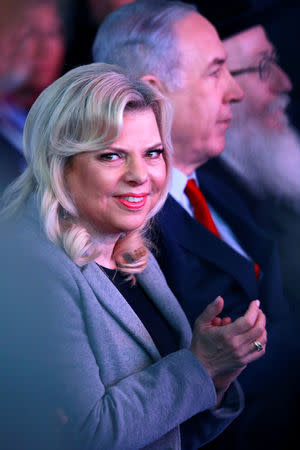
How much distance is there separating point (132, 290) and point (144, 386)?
7.6 inches

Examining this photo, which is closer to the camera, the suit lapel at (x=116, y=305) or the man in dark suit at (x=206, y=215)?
the suit lapel at (x=116, y=305)

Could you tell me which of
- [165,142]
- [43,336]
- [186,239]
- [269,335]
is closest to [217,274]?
[186,239]

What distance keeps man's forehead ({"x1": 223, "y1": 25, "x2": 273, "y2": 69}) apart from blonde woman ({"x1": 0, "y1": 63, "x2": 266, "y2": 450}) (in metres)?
0.52

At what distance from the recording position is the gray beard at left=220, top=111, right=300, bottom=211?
145cm

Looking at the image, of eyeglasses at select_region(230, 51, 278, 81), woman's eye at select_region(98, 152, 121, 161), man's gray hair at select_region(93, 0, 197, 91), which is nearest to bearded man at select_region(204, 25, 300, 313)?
eyeglasses at select_region(230, 51, 278, 81)

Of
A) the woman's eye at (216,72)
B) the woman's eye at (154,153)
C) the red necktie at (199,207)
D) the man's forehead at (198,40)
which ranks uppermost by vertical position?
the man's forehead at (198,40)

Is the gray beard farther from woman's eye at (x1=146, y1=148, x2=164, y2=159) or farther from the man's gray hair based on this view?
woman's eye at (x1=146, y1=148, x2=164, y2=159)

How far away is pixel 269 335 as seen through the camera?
1330 mm

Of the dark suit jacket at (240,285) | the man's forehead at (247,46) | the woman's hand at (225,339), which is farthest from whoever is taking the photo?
the man's forehead at (247,46)

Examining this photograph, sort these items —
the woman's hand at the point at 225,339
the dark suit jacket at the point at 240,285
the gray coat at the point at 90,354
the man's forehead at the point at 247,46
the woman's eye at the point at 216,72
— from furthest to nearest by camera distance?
the man's forehead at the point at 247,46 → the woman's eye at the point at 216,72 → the dark suit jacket at the point at 240,285 → the woman's hand at the point at 225,339 → the gray coat at the point at 90,354

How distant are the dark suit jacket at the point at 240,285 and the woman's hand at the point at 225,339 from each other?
0.18m

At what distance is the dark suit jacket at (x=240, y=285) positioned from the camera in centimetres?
123

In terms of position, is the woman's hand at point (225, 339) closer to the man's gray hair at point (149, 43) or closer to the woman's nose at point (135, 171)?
the woman's nose at point (135, 171)

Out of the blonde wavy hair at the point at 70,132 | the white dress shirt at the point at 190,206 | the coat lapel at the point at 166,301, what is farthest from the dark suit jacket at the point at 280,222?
the blonde wavy hair at the point at 70,132
